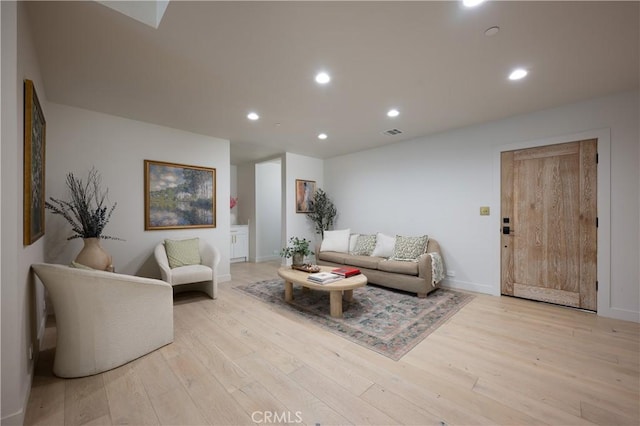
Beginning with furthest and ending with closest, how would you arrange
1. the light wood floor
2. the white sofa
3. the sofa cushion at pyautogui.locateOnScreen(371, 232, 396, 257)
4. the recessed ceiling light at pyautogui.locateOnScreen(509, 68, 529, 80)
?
the sofa cushion at pyautogui.locateOnScreen(371, 232, 396, 257), the white sofa, the recessed ceiling light at pyautogui.locateOnScreen(509, 68, 529, 80), the light wood floor

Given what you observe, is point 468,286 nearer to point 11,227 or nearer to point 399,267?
point 399,267

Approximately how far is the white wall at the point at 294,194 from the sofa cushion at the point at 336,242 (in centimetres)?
93

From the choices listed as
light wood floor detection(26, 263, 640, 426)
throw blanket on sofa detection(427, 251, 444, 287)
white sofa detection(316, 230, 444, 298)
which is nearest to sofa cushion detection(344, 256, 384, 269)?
white sofa detection(316, 230, 444, 298)

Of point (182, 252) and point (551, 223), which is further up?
point (551, 223)

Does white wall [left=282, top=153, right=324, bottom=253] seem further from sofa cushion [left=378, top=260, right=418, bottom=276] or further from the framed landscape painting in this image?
sofa cushion [left=378, top=260, right=418, bottom=276]

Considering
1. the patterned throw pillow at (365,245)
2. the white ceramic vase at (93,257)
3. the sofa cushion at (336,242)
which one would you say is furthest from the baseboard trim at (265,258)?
the white ceramic vase at (93,257)

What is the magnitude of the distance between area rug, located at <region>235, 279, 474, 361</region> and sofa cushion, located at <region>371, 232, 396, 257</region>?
66 centimetres

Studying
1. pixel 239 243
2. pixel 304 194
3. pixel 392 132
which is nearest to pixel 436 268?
pixel 392 132

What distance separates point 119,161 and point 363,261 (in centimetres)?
390

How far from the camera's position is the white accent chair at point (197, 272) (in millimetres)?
3223

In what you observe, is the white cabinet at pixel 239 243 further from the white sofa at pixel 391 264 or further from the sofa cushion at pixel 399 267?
the sofa cushion at pixel 399 267

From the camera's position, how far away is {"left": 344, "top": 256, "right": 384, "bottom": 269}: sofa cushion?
13.6 ft

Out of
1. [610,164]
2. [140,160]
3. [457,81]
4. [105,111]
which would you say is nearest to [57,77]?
[105,111]

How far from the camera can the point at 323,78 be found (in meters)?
2.52
